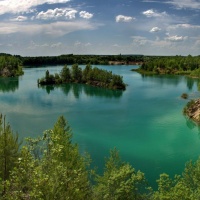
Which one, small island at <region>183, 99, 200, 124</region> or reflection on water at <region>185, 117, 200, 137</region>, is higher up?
small island at <region>183, 99, 200, 124</region>

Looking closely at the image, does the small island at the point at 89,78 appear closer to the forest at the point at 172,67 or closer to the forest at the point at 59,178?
the forest at the point at 172,67

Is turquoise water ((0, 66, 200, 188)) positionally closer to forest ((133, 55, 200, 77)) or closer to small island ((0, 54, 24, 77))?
small island ((0, 54, 24, 77))

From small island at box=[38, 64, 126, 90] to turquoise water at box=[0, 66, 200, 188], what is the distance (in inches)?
188

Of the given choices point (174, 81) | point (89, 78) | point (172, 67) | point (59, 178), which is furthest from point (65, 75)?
point (59, 178)

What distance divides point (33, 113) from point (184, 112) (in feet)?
95.2

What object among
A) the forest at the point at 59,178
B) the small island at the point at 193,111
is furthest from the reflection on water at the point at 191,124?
the forest at the point at 59,178

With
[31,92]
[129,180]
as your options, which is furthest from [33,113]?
[129,180]

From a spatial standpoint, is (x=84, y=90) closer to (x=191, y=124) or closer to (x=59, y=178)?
(x=191, y=124)

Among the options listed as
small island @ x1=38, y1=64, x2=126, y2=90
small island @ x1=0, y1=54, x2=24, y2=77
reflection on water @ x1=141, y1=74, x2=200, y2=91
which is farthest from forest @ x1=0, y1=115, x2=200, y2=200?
small island @ x1=0, y1=54, x2=24, y2=77

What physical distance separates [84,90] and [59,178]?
7777cm

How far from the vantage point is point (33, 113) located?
56594 millimetres

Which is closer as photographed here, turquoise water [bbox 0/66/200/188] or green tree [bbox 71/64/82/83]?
turquoise water [bbox 0/66/200/188]

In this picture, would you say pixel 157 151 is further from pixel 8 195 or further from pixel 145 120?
pixel 8 195

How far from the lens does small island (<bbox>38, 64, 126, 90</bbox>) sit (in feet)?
299
